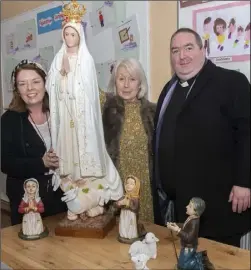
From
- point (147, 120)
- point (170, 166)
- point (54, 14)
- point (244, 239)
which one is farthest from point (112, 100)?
point (244, 239)

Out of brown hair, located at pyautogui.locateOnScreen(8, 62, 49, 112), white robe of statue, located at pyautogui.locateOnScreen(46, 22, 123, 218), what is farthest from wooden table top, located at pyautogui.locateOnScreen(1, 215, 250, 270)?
brown hair, located at pyautogui.locateOnScreen(8, 62, 49, 112)

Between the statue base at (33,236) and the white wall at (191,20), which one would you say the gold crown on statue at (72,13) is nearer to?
the white wall at (191,20)

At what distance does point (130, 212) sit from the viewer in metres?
1.00

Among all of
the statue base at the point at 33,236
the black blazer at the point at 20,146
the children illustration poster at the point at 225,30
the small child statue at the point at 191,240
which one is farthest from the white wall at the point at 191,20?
the statue base at the point at 33,236

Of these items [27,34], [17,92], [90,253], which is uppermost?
[27,34]

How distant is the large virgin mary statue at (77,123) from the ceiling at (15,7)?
359 millimetres

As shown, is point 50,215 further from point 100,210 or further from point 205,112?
point 205,112

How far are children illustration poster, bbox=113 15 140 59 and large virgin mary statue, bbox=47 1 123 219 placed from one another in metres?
0.23

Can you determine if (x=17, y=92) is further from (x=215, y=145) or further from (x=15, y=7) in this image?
(x=215, y=145)

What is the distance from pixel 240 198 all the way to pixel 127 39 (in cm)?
62

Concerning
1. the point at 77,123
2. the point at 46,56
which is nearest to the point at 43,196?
the point at 77,123

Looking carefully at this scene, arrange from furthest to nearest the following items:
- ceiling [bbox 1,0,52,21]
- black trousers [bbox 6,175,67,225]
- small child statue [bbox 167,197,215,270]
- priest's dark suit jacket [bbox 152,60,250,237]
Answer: ceiling [bbox 1,0,52,21] < black trousers [bbox 6,175,67,225] < priest's dark suit jacket [bbox 152,60,250,237] < small child statue [bbox 167,197,215,270]

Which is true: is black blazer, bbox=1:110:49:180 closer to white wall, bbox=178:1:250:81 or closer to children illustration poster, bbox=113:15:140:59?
children illustration poster, bbox=113:15:140:59

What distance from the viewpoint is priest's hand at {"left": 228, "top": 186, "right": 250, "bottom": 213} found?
0.93m
